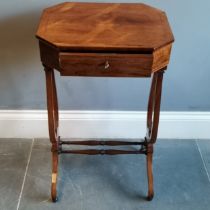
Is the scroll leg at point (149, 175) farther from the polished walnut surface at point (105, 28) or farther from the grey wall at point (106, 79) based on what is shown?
the polished walnut surface at point (105, 28)

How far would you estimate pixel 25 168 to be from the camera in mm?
1529

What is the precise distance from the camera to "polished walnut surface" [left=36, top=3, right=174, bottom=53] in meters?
1.01

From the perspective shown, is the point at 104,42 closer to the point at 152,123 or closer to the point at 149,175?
the point at 152,123

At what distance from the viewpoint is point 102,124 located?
1.65 meters

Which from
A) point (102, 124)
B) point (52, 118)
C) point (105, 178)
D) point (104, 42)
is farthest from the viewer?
point (102, 124)

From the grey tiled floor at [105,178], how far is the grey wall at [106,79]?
0.67ft

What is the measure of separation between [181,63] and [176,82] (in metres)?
0.09

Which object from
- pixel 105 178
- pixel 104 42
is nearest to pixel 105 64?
pixel 104 42

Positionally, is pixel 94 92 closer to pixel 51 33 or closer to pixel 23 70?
pixel 23 70

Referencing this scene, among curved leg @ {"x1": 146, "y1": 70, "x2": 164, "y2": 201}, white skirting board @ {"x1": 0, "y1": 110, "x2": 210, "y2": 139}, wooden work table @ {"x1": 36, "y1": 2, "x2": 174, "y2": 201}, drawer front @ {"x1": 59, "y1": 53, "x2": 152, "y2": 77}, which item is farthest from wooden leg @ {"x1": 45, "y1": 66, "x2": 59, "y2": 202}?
curved leg @ {"x1": 146, "y1": 70, "x2": 164, "y2": 201}

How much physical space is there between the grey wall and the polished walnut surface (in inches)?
7.0

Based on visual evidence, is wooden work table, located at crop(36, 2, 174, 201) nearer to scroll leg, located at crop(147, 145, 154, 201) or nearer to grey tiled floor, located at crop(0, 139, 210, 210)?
scroll leg, located at crop(147, 145, 154, 201)

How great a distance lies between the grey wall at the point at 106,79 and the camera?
1.37m

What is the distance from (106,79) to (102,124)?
24 cm
